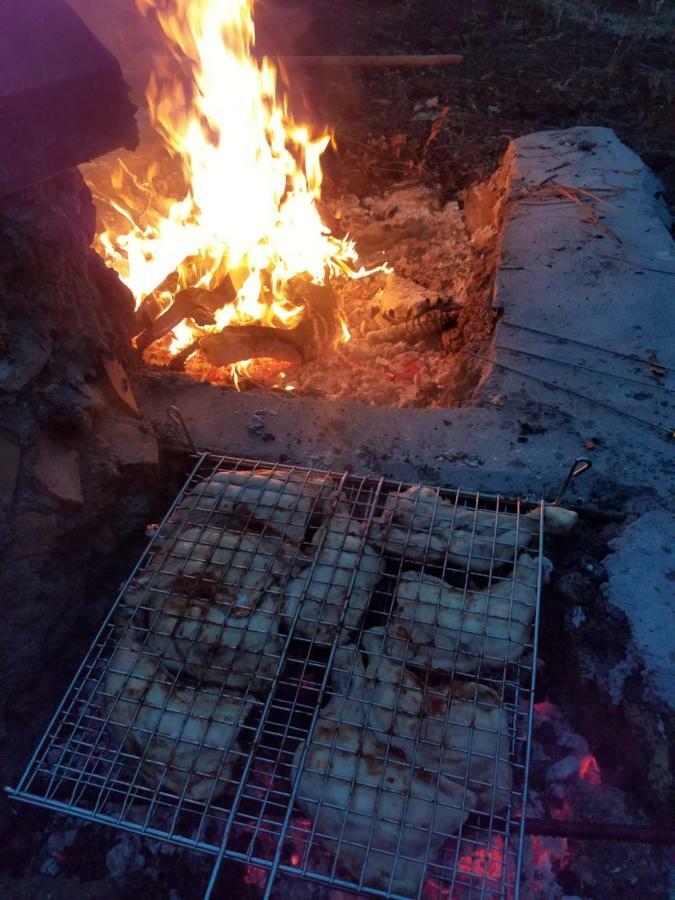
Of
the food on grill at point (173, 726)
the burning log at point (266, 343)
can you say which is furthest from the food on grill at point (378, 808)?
the burning log at point (266, 343)

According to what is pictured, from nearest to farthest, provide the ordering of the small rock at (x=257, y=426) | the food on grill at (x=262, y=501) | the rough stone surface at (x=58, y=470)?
the rough stone surface at (x=58, y=470)
the food on grill at (x=262, y=501)
the small rock at (x=257, y=426)

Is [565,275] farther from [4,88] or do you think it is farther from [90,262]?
[4,88]

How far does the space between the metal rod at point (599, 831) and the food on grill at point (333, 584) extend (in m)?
1.07

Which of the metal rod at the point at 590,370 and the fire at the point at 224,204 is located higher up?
the fire at the point at 224,204

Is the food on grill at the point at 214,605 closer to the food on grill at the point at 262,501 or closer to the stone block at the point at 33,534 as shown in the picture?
the food on grill at the point at 262,501

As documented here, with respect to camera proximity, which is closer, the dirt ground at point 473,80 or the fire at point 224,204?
the fire at point 224,204

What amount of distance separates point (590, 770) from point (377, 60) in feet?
34.5

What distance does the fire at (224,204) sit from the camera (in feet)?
17.1

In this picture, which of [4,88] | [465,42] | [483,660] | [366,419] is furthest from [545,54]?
[483,660]

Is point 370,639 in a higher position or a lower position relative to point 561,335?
lower

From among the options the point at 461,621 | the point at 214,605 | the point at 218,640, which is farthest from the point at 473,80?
the point at 218,640

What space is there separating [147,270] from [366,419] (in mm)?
3065

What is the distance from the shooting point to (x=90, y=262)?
3791 millimetres

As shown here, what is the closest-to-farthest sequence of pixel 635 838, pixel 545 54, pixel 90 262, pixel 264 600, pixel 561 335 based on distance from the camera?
pixel 635 838 < pixel 264 600 < pixel 90 262 < pixel 561 335 < pixel 545 54
